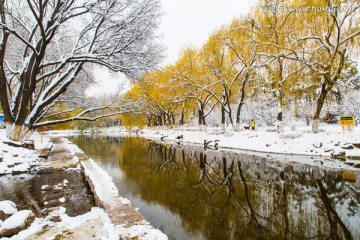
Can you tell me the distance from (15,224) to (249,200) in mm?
6038

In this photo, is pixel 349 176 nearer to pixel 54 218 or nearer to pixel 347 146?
pixel 347 146

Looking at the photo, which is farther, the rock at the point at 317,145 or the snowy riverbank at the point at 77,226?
the rock at the point at 317,145

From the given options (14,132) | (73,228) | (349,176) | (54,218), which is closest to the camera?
(73,228)

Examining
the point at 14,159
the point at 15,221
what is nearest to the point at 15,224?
the point at 15,221

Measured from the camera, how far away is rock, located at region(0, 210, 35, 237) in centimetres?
419

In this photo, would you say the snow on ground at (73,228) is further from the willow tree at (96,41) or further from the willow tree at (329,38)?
the willow tree at (329,38)

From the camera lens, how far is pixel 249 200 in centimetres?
727

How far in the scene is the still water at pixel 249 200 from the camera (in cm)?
530

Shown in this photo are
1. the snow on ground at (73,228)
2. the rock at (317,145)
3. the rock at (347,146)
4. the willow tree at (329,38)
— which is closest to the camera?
the snow on ground at (73,228)

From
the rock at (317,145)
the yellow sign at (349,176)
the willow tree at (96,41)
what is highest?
the willow tree at (96,41)

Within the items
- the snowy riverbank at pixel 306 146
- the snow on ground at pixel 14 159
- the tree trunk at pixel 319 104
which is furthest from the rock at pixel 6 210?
the tree trunk at pixel 319 104

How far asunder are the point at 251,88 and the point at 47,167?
21781 mm

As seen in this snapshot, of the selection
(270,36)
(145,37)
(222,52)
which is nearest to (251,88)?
(222,52)

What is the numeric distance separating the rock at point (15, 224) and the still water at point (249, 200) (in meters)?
2.78
